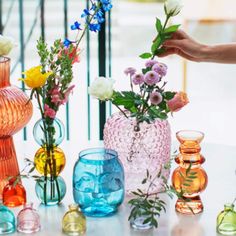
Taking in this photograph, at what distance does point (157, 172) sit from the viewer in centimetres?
140

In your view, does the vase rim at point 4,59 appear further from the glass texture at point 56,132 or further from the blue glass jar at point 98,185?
the blue glass jar at point 98,185

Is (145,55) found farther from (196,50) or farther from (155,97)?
(196,50)

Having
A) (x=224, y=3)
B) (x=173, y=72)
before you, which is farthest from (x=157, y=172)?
(x=173, y=72)

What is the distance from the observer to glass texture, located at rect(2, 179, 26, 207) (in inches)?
54.5

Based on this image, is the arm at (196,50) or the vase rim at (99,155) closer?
the vase rim at (99,155)

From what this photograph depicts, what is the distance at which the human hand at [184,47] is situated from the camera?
1.54 meters

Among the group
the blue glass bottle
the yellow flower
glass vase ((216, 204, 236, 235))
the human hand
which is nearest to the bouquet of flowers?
the yellow flower

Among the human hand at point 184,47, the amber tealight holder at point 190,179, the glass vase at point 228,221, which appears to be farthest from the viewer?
the human hand at point 184,47

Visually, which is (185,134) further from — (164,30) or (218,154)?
(218,154)

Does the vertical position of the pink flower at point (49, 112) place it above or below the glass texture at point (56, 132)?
above

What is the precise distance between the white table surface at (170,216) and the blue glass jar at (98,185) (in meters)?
0.02

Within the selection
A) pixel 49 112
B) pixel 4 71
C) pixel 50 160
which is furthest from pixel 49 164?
pixel 4 71

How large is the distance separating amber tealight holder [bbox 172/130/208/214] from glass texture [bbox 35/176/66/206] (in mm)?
236

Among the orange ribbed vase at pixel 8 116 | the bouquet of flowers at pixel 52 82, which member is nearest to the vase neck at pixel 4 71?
the orange ribbed vase at pixel 8 116
